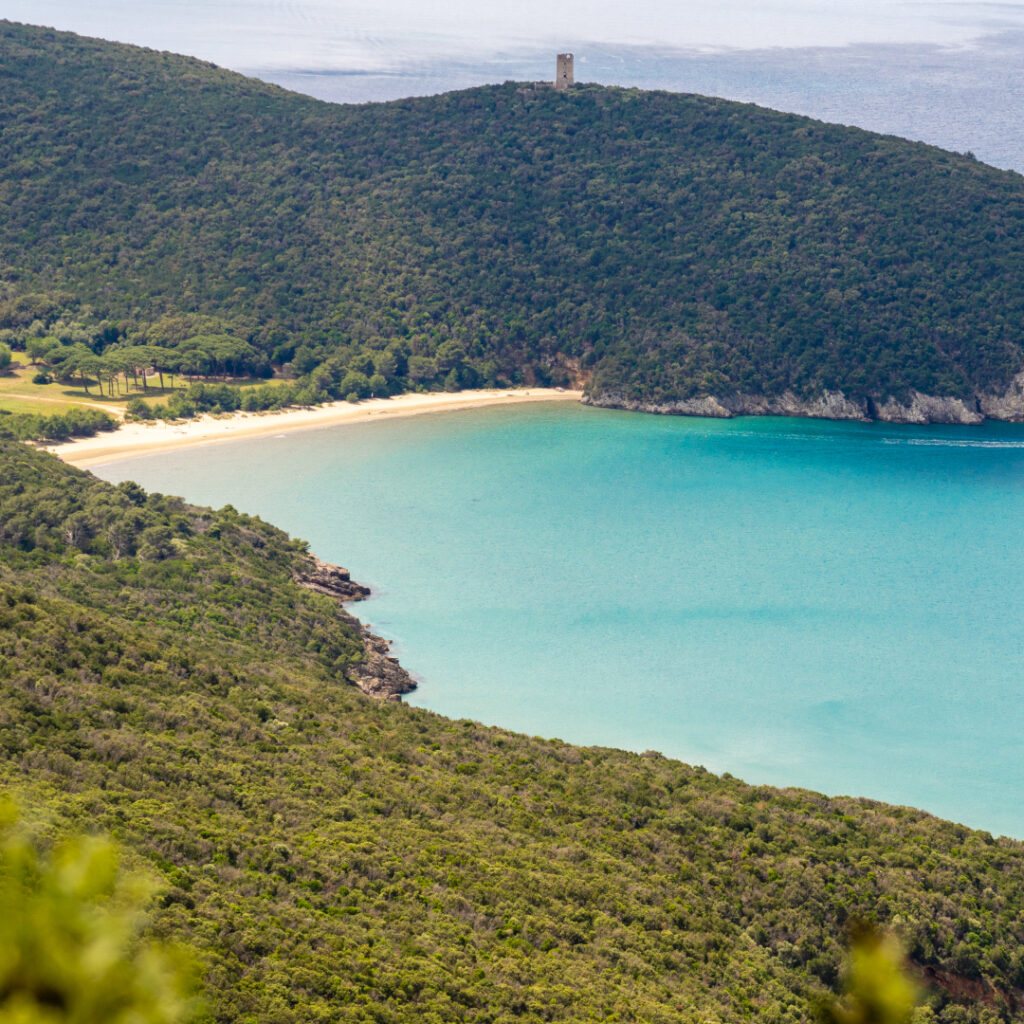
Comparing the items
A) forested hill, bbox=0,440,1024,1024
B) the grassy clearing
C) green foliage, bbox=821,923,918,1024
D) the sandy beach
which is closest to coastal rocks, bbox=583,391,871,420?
the sandy beach

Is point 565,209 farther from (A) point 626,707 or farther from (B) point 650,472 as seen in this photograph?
(A) point 626,707

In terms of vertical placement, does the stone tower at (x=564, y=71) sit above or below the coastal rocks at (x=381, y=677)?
above

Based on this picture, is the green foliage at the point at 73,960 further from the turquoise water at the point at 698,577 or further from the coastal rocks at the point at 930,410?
the coastal rocks at the point at 930,410

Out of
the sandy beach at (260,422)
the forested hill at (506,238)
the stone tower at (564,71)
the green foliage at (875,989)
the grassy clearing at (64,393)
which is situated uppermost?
the stone tower at (564,71)

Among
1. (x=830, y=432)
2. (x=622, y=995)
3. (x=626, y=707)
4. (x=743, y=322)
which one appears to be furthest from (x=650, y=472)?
(x=622, y=995)

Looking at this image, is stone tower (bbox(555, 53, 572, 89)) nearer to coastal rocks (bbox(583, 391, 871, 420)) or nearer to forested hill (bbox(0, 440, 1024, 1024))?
coastal rocks (bbox(583, 391, 871, 420))

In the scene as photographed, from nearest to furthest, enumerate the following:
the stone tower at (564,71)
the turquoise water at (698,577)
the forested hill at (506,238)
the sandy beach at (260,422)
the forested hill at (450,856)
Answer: the forested hill at (450,856), the turquoise water at (698,577), the sandy beach at (260,422), the forested hill at (506,238), the stone tower at (564,71)

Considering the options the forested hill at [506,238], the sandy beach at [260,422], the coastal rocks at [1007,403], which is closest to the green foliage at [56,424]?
the sandy beach at [260,422]
